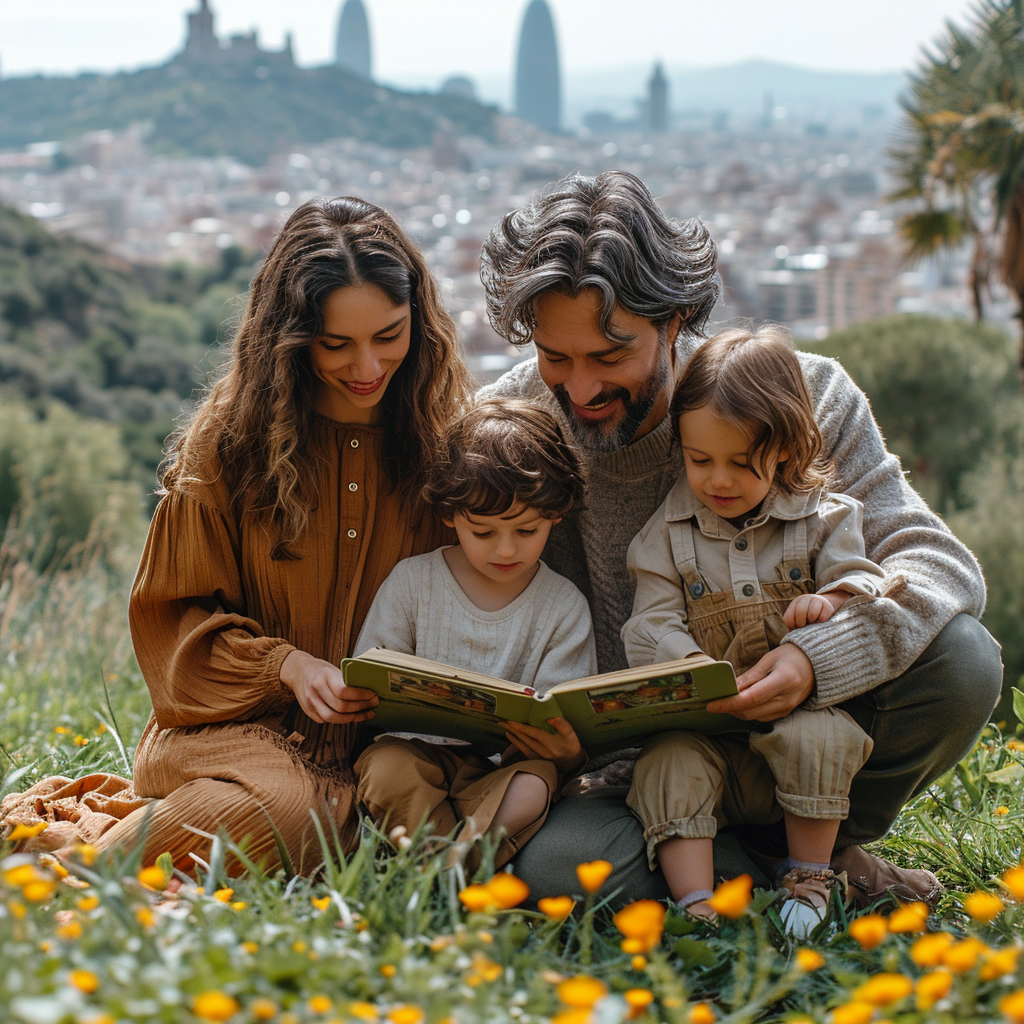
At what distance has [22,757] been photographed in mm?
3111

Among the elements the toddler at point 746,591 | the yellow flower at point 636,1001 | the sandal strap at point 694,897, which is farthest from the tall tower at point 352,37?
the yellow flower at point 636,1001

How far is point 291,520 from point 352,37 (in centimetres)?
17508

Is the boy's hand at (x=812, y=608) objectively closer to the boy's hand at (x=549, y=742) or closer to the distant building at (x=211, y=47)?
the boy's hand at (x=549, y=742)

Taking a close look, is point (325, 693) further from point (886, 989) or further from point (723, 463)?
point (886, 989)

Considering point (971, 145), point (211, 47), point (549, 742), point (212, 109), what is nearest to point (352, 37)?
point (211, 47)

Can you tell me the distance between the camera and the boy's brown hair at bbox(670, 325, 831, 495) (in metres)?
2.21

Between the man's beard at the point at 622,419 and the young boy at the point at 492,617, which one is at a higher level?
the man's beard at the point at 622,419

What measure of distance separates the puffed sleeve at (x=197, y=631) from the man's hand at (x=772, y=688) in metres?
0.91

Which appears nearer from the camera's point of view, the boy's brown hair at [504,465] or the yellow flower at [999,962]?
the yellow flower at [999,962]

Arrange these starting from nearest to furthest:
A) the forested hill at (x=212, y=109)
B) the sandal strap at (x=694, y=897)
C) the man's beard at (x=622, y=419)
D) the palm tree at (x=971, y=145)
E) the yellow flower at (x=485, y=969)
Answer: the yellow flower at (x=485, y=969)
the sandal strap at (x=694, y=897)
the man's beard at (x=622, y=419)
the palm tree at (x=971, y=145)
the forested hill at (x=212, y=109)

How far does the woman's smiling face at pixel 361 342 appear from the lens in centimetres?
243

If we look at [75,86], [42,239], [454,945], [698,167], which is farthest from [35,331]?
[698,167]

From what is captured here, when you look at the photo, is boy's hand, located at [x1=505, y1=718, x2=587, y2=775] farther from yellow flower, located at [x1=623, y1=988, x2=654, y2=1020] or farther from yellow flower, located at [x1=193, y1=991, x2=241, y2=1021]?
yellow flower, located at [x1=193, y1=991, x2=241, y2=1021]

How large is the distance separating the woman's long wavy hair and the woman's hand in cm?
31
